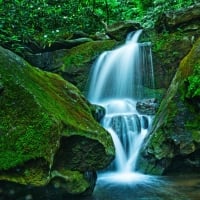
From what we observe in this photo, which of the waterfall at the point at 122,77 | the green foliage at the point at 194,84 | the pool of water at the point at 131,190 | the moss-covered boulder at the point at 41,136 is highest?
the waterfall at the point at 122,77

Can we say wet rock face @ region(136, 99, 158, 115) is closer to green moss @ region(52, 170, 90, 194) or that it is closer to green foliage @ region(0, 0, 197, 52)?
green foliage @ region(0, 0, 197, 52)

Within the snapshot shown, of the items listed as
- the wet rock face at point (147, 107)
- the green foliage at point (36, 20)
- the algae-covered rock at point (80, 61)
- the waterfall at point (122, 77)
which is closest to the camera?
the green foliage at point (36, 20)

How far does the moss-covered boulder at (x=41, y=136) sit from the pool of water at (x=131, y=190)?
21cm

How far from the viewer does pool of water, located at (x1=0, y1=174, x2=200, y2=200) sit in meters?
4.31

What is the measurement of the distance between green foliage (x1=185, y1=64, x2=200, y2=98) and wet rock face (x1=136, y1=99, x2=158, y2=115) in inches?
68.8

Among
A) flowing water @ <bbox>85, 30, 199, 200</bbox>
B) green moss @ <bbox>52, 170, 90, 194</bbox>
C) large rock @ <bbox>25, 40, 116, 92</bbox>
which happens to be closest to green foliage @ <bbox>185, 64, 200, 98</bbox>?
flowing water @ <bbox>85, 30, 199, 200</bbox>

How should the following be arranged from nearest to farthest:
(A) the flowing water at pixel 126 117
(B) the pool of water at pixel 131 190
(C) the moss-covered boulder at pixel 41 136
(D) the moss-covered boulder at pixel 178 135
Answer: (C) the moss-covered boulder at pixel 41 136, (B) the pool of water at pixel 131 190, (A) the flowing water at pixel 126 117, (D) the moss-covered boulder at pixel 178 135

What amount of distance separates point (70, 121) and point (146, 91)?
5.50m

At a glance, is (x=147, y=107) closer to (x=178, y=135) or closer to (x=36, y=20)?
(x=178, y=135)

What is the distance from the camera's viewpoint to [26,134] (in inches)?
168

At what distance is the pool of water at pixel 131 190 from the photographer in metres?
4.31

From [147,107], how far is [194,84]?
216 centimetres

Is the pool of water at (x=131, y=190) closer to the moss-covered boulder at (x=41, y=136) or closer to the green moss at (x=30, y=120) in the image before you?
the moss-covered boulder at (x=41, y=136)

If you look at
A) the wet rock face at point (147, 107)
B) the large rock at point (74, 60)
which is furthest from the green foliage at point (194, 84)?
the large rock at point (74, 60)
